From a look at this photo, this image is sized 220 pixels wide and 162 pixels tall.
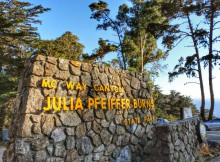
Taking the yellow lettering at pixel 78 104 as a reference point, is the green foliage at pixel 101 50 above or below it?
above

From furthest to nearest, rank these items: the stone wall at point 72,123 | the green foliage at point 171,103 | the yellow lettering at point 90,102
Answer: the green foliage at point 171,103
the yellow lettering at point 90,102
the stone wall at point 72,123

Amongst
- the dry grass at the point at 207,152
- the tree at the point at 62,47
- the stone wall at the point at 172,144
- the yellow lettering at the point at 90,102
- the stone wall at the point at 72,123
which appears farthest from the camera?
the tree at the point at 62,47

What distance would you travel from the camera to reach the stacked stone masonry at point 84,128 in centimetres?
399

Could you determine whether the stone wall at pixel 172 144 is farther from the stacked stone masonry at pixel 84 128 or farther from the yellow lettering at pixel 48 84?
the yellow lettering at pixel 48 84

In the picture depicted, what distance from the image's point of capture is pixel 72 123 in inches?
179

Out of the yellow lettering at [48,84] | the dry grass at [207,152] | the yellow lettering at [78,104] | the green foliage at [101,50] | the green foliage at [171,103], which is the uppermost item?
the green foliage at [101,50]

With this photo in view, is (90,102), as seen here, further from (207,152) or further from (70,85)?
(207,152)

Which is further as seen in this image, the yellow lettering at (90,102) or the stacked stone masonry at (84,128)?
the yellow lettering at (90,102)

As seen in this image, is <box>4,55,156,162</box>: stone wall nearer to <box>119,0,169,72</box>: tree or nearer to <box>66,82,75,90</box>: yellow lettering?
<box>66,82,75,90</box>: yellow lettering

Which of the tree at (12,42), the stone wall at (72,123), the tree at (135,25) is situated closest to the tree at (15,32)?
the tree at (12,42)

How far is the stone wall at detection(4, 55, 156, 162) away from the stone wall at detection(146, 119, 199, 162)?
285 millimetres

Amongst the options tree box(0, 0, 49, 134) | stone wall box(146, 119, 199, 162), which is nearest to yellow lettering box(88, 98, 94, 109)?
stone wall box(146, 119, 199, 162)

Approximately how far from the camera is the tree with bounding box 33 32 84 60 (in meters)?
19.6

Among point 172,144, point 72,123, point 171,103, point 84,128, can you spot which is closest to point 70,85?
point 72,123
